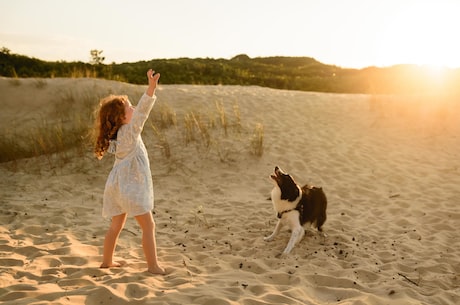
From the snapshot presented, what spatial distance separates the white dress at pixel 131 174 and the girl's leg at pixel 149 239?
3.7 inches

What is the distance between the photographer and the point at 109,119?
13.4 ft

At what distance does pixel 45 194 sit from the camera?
7.79 metres

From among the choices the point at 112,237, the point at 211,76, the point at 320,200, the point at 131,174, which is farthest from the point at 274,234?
the point at 211,76

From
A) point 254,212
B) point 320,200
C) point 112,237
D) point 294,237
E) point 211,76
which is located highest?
point 211,76

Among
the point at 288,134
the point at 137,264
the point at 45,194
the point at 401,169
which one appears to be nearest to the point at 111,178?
the point at 137,264

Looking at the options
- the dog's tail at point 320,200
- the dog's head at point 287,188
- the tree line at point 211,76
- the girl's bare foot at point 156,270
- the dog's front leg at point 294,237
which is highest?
the tree line at point 211,76

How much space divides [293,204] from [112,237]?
2120 mm

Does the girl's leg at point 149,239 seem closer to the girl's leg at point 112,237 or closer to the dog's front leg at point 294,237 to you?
the girl's leg at point 112,237

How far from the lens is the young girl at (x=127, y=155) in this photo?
400cm

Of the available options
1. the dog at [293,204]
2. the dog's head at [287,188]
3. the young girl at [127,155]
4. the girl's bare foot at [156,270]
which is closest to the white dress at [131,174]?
the young girl at [127,155]

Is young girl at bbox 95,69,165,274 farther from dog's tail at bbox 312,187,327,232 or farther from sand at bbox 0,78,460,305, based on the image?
dog's tail at bbox 312,187,327,232

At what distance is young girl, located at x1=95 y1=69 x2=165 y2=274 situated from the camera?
4.00 m

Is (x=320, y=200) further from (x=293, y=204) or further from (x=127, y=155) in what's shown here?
(x=127, y=155)

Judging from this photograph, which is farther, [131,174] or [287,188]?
[287,188]
